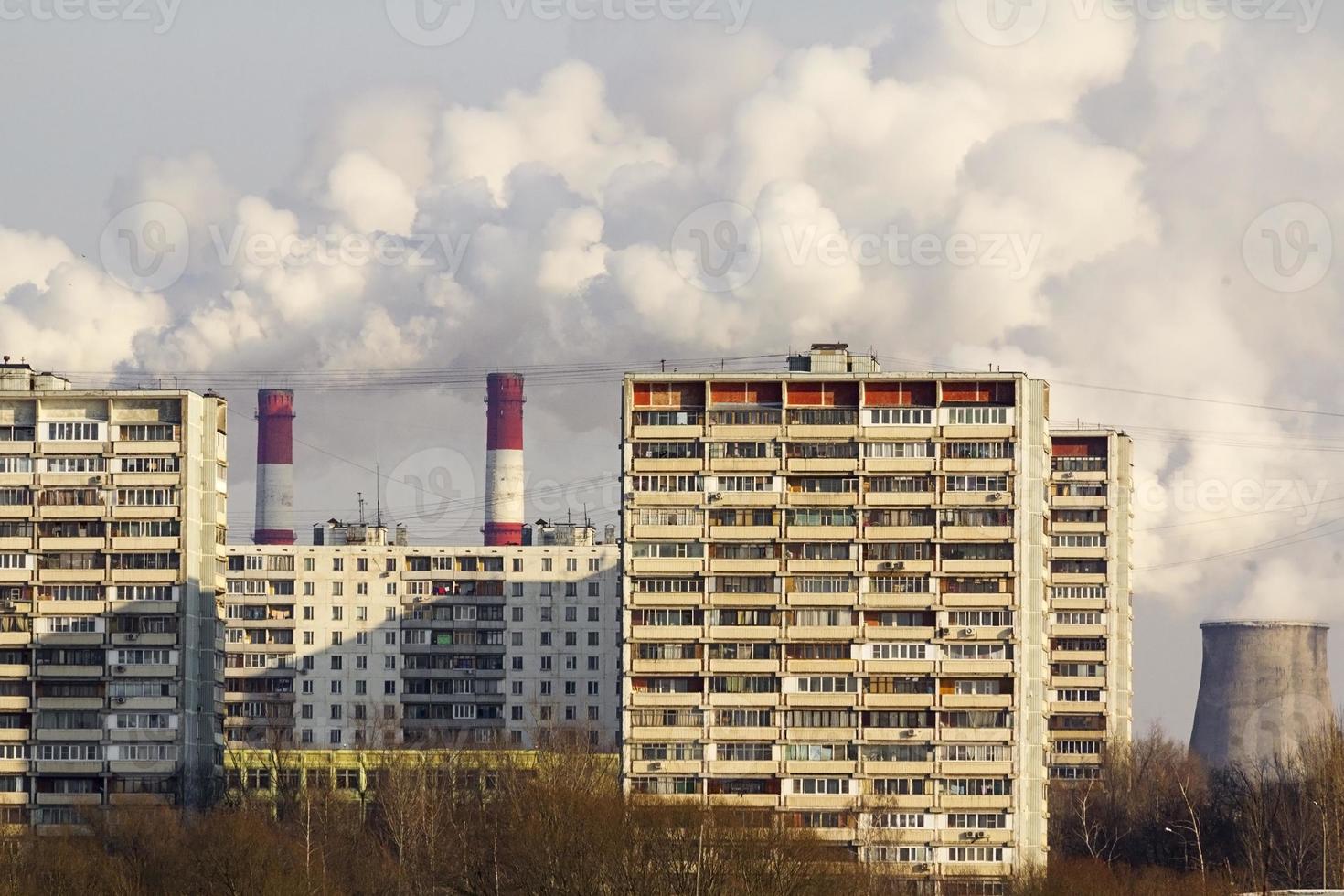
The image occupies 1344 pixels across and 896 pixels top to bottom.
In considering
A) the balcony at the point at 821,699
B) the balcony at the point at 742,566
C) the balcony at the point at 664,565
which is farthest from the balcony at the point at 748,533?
the balcony at the point at 821,699

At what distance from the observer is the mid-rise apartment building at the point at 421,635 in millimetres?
184500

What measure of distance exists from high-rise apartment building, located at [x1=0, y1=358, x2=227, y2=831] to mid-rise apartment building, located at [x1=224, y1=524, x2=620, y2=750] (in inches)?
1817

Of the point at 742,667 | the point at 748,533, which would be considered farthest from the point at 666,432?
the point at 742,667

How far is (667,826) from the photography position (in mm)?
107250

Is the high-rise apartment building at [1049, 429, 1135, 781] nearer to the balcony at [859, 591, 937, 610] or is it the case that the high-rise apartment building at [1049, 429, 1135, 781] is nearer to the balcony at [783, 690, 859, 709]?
the balcony at [859, 591, 937, 610]

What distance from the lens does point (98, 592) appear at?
452 ft

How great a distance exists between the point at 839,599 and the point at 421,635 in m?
65.3

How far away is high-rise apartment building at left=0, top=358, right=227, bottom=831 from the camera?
449 feet

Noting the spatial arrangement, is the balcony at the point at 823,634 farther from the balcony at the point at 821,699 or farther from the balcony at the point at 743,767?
the balcony at the point at 743,767

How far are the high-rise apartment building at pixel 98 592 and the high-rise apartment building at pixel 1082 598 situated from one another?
64.6m

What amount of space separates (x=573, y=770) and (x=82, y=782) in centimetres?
2805

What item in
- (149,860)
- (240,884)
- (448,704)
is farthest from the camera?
(448,704)

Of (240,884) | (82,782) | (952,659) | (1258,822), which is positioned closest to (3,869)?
(240,884)

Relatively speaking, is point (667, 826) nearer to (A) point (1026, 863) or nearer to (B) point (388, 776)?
(A) point (1026, 863)
